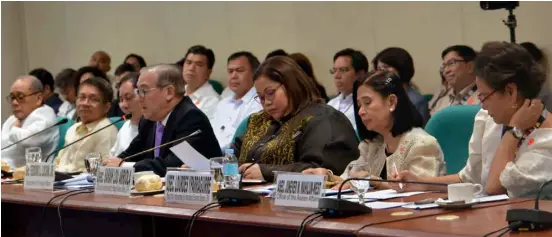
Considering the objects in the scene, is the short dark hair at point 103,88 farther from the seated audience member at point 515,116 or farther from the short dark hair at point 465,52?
the seated audience member at point 515,116

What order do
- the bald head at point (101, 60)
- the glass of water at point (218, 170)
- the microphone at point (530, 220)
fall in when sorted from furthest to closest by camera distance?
1. the bald head at point (101, 60)
2. the glass of water at point (218, 170)
3. the microphone at point (530, 220)

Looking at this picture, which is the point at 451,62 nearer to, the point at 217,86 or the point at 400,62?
the point at 400,62

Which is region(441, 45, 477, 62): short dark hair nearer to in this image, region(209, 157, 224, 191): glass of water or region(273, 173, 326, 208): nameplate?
region(209, 157, 224, 191): glass of water

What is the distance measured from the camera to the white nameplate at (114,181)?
2.98m

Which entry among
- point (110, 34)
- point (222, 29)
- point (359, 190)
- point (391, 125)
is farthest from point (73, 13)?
point (359, 190)

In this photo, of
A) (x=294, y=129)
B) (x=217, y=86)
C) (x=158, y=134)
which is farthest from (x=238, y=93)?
(x=294, y=129)

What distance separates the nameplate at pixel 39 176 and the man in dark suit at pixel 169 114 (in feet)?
1.30

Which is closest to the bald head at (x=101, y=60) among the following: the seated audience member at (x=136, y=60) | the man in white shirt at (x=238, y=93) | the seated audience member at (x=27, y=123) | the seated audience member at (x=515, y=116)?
the seated audience member at (x=136, y=60)

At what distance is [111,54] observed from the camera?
8.13m

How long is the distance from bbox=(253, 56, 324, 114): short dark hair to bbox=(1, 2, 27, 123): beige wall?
5.56 meters

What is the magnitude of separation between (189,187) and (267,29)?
14.0 ft

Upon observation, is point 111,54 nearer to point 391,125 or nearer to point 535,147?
point 391,125

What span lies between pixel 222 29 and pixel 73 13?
1972 mm

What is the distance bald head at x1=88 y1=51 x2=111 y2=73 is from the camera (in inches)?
308
